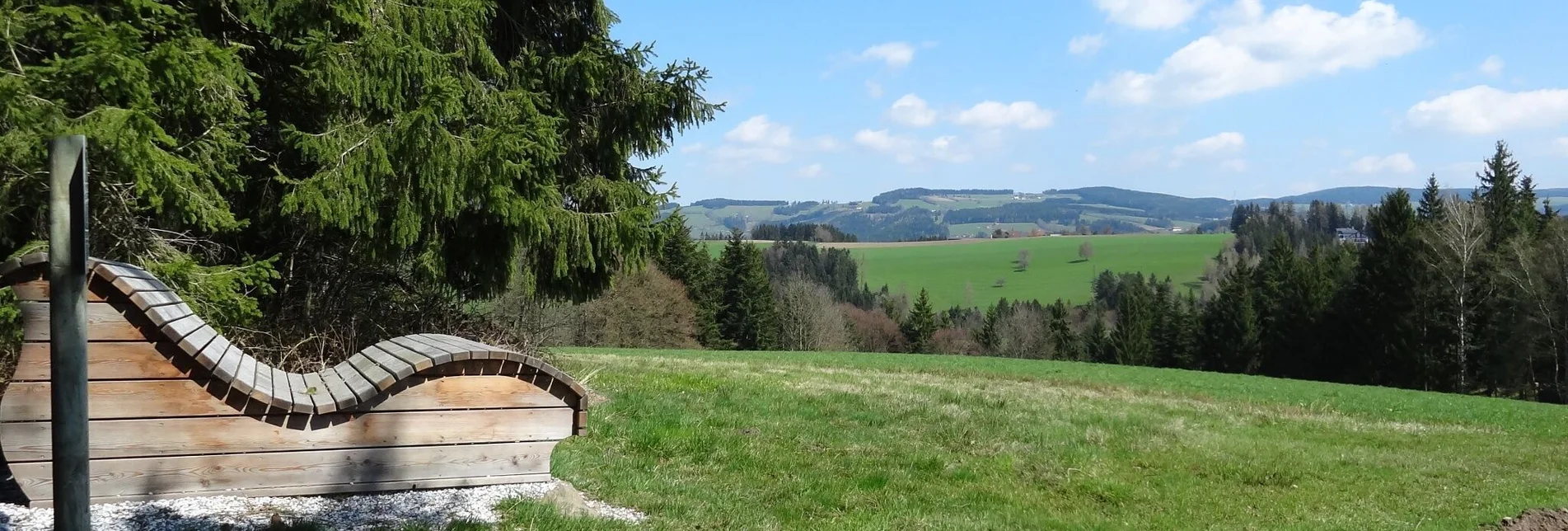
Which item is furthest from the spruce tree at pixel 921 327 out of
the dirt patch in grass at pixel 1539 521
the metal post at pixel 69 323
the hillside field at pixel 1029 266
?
the metal post at pixel 69 323

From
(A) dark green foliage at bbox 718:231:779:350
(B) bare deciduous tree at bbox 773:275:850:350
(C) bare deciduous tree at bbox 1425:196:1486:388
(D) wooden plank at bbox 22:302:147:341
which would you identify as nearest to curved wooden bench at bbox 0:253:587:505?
(D) wooden plank at bbox 22:302:147:341

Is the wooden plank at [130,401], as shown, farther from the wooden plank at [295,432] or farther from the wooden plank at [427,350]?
the wooden plank at [427,350]

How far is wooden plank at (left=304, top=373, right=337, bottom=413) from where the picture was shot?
5.07m

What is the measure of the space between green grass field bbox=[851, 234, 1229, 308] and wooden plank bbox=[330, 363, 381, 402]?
314 ft

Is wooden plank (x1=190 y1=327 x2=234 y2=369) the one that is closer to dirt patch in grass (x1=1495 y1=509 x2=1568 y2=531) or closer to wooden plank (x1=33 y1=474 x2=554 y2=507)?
wooden plank (x1=33 y1=474 x2=554 y2=507)

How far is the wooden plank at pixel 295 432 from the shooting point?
4723mm

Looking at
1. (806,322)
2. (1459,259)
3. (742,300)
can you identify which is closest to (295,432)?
(1459,259)

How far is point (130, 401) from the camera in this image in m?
4.78

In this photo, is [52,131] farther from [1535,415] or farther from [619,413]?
[1535,415]

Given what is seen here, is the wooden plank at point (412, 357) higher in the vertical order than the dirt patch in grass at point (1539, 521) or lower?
higher

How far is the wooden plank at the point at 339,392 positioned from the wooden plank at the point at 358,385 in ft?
0.06

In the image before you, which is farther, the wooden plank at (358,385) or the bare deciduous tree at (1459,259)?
the bare deciduous tree at (1459,259)

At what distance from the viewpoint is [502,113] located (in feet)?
34.5

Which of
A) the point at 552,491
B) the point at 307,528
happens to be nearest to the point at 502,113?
the point at 552,491
